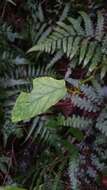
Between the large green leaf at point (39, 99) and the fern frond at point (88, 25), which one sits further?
the fern frond at point (88, 25)

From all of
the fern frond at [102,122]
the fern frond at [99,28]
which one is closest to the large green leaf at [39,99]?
the fern frond at [102,122]

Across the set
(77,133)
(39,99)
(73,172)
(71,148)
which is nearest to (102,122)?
(77,133)

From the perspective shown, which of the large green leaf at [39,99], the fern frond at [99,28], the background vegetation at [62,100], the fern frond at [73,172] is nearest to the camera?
the large green leaf at [39,99]

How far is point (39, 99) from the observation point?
198 cm

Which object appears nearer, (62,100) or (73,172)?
(73,172)

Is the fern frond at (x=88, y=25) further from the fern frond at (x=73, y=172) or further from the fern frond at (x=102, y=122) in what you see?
the fern frond at (x=73, y=172)

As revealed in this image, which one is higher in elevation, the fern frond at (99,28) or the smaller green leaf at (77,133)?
the fern frond at (99,28)

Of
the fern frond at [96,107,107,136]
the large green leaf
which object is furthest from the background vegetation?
the large green leaf

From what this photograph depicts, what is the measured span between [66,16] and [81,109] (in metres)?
0.92

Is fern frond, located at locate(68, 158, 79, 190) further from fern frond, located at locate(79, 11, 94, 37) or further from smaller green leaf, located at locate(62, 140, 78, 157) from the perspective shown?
fern frond, located at locate(79, 11, 94, 37)

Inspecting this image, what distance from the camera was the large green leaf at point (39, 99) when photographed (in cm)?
194

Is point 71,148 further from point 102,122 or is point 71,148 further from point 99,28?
point 99,28

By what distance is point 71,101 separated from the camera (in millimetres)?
3270

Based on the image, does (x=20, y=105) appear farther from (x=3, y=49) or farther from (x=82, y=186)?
(x=3, y=49)
